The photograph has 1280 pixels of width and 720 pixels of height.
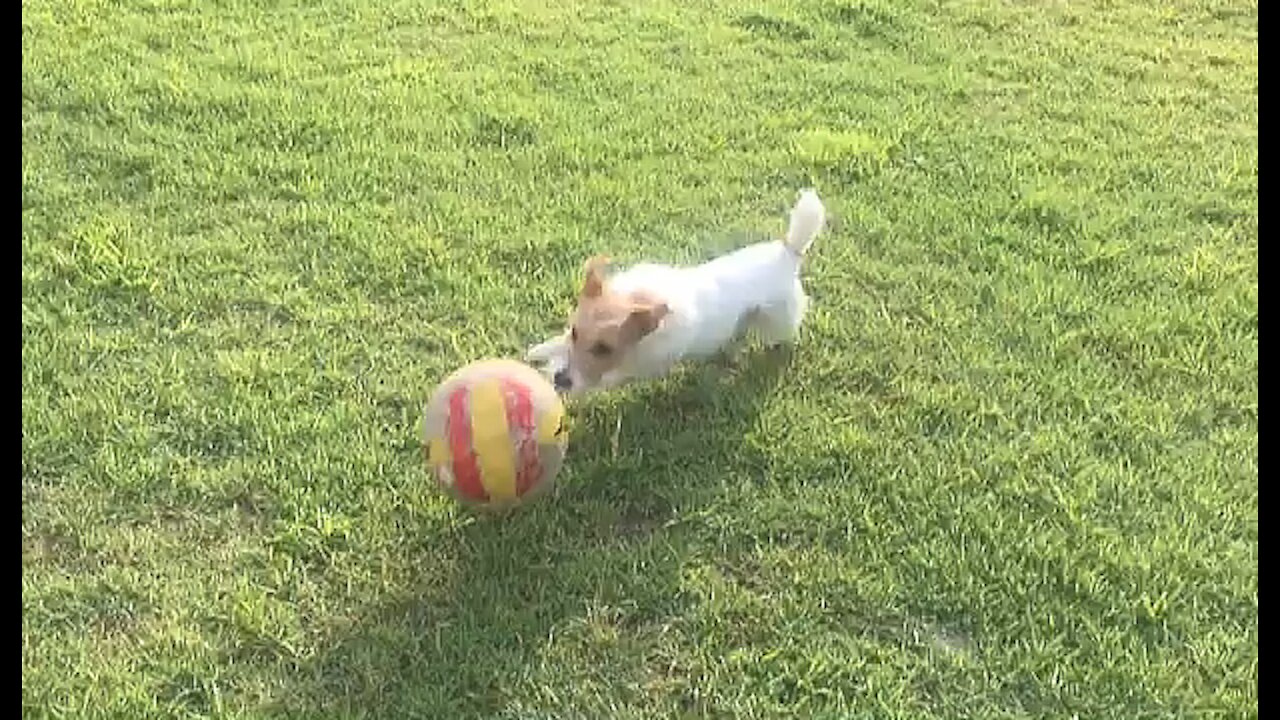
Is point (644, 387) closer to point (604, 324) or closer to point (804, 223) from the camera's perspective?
point (604, 324)

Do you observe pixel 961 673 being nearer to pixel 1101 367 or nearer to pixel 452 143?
pixel 1101 367

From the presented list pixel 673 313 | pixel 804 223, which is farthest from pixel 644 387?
pixel 804 223

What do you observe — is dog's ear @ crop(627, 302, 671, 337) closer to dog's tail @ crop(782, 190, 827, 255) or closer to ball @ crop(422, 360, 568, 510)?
ball @ crop(422, 360, 568, 510)

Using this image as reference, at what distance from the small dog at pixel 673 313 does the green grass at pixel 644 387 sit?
144 millimetres

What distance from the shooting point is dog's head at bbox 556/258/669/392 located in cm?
334

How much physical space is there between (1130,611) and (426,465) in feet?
5.00

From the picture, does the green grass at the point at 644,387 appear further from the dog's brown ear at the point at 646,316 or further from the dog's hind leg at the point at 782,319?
the dog's brown ear at the point at 646,316

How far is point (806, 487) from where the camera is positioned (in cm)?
335

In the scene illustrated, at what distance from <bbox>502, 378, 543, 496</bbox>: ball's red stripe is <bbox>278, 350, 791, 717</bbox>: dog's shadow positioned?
0.52 feet

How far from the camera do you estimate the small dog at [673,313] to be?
11.0 ft

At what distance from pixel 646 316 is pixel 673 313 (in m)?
0.13

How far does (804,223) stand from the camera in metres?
3.72

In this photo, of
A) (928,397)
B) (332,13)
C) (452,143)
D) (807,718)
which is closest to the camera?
(807,718)

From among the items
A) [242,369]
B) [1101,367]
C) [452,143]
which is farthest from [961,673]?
[452,143]
